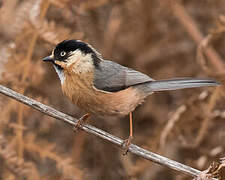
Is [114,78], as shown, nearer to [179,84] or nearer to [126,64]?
[179,84]

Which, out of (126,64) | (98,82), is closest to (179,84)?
(98,82)

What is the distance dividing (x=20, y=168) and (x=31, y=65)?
1.21 m

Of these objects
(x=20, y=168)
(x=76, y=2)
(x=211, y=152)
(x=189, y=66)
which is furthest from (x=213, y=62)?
(x=20, y=168)

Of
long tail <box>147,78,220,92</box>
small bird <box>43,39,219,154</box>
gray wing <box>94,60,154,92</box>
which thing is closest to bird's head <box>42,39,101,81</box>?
small bird <box>43,39,219,154</box>

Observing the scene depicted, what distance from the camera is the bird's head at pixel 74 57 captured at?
432cm

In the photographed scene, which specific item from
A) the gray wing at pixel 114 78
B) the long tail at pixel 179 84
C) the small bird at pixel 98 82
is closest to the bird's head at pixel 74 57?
the small bird at pixel 98 82

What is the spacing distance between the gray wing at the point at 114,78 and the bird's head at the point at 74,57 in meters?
0.11

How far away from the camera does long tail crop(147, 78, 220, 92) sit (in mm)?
4211

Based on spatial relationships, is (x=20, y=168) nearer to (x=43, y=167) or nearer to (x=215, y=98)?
(x=43, y=167)

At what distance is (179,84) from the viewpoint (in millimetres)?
4348

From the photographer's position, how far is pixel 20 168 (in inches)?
168

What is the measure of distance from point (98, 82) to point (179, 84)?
0.86 m

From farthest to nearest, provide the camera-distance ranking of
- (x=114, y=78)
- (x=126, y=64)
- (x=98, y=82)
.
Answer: (x=126, y=64) → (x=114, y=78) → (x=98, y=82)

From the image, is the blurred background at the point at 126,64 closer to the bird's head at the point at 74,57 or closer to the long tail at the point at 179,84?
the bird's head at the point at 74,57
